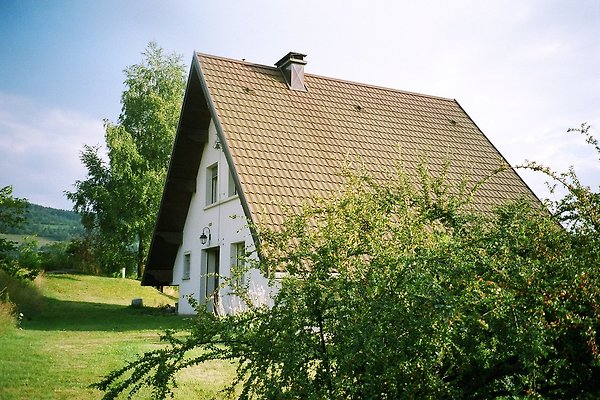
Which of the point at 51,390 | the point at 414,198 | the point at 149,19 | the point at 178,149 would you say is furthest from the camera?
the point at 178,149

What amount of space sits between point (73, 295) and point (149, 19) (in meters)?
16.7

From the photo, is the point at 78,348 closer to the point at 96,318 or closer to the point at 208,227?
the point at 208,227

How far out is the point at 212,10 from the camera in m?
7.51

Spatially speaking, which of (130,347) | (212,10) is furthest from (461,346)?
(130,347)

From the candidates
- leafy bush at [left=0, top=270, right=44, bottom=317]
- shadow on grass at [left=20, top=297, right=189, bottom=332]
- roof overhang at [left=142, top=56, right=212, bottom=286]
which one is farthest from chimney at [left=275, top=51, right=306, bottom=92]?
leafy bush at [left=0, top=270, right=44, bottom=317]

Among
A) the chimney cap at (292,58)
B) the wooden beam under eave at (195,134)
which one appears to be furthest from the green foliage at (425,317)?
the wooden beam under eave at (195,134)

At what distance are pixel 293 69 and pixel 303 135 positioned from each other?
252 cm

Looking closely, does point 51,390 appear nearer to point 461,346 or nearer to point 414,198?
point 414,198

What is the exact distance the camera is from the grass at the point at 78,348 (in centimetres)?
662

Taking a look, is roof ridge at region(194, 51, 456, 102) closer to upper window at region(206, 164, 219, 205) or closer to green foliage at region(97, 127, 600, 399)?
upper window at region(206, 164, 219, 205)

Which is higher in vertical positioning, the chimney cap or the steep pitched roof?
the chimney cap

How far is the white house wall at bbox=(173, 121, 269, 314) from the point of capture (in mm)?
14727

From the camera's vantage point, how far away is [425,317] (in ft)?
10.2

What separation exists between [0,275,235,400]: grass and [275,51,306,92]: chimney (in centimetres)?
679
